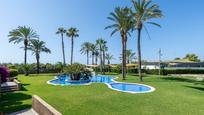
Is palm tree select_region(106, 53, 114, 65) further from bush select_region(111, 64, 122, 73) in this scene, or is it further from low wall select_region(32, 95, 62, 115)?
low wall select_region(32, 95, 62, 115)

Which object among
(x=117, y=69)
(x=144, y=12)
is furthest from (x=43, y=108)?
(x=117, y=69)

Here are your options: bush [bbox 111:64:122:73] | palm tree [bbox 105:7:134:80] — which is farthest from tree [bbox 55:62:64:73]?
palm tree [bbox 105:7:134:80]

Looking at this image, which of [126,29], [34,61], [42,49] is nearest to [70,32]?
[42,49]

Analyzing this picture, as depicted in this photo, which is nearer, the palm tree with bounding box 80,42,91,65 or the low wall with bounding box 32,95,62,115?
the low wall with bounding box 32,95,62,115

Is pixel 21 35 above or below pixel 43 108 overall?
above

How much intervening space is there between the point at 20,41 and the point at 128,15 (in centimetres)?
2763

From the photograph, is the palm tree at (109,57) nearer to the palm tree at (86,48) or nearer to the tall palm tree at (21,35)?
the palm tree at (86,48)

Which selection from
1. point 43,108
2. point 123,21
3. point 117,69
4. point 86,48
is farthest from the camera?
point 86,48

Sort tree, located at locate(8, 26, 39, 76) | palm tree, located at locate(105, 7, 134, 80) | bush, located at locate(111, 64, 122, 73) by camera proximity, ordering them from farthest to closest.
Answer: bush, located at locate(111, 64, 122, 73)
tree, located at locate(8, 26, 39, 76)
palm tree, located at locate(105, 7, 134, 80)

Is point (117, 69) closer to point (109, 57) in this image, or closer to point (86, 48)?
point (86, 48)

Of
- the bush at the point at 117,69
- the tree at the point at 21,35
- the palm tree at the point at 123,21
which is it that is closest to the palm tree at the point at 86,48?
the bush at the point at 117,69

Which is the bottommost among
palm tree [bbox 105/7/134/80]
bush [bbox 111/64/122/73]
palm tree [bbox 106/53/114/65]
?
bush [bbox 111/64/122/73]

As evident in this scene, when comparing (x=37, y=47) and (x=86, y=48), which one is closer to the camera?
(x=37, y=47)

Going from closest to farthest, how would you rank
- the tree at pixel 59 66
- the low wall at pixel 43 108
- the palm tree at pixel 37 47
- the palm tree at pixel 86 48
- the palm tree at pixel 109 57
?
the low wall at pixel 43 108
the palm tree at pixel 37 47
the tree at pixel 59 66
the palm tree at pixel 86 48
the palm tree at pixel 109 57
